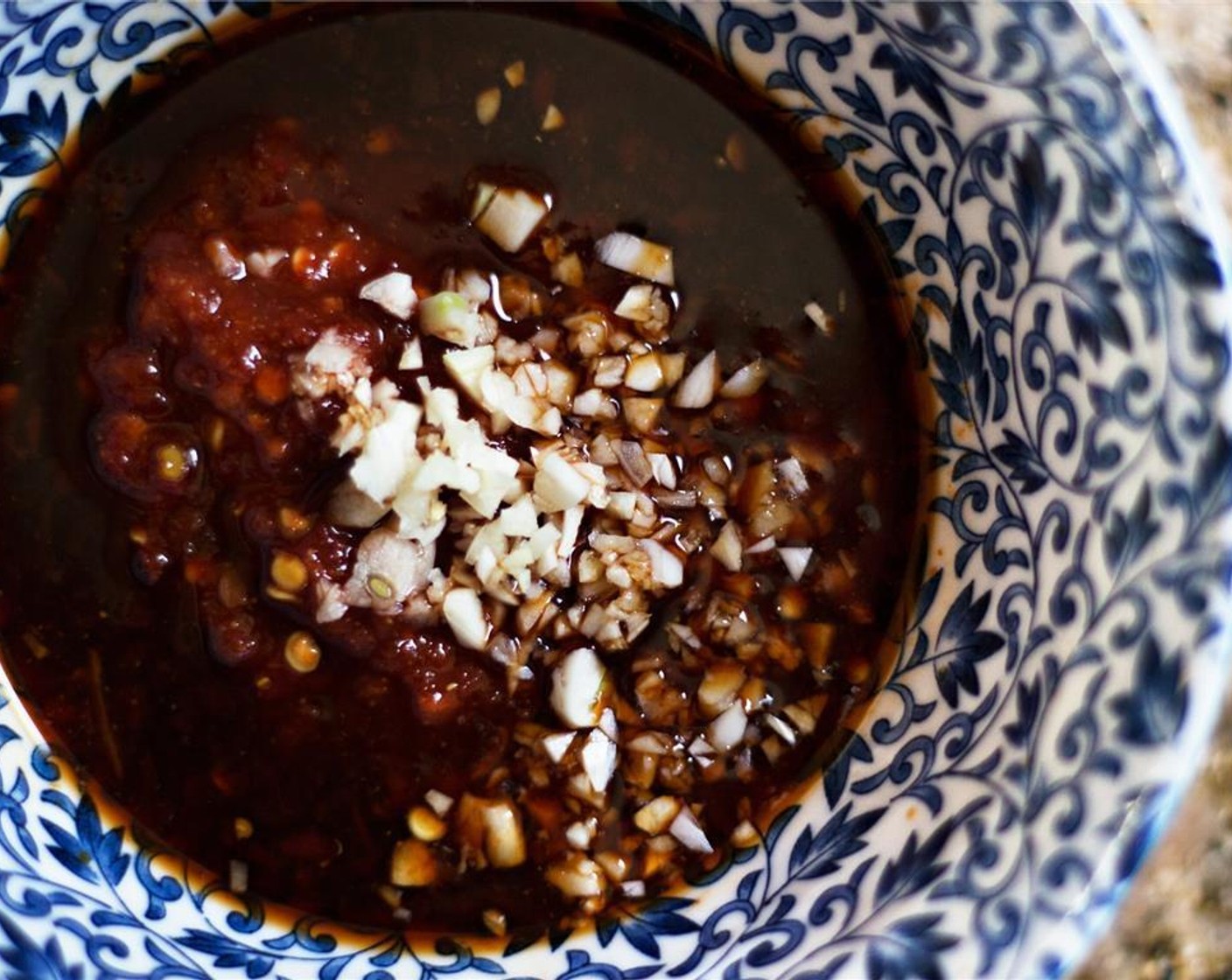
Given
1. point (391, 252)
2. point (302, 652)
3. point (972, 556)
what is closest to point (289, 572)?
point (302, 652)

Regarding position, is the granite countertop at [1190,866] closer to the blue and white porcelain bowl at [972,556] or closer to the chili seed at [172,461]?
the blue and white porcelain bowl at [972,556]

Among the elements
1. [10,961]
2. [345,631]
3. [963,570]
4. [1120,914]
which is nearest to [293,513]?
[345,631]

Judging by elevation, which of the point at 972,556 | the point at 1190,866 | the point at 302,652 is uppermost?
the point at 972,556

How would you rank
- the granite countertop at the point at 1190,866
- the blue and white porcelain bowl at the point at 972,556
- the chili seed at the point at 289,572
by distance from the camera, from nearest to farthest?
the blue and white porcelain bowl at the point at 972,556, the chili seed at the point at 289,572, the granite countertop at the point at 1190,866

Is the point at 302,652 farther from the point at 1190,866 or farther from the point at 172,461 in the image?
the point at 1190,866

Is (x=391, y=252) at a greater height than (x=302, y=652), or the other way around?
(x=391, y=252)

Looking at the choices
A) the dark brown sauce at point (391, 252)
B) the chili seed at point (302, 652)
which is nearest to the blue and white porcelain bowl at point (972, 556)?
the dark brown sauce at point (391, 252)
